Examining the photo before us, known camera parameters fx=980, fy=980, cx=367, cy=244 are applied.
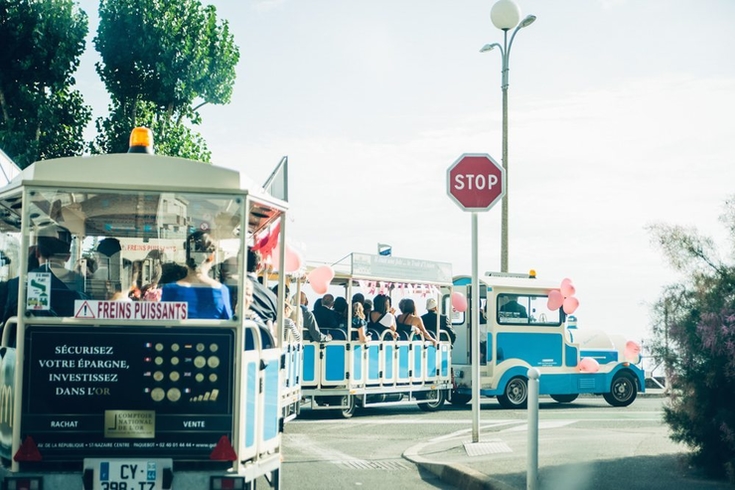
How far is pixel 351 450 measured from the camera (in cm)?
1194

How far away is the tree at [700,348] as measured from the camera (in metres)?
8.13

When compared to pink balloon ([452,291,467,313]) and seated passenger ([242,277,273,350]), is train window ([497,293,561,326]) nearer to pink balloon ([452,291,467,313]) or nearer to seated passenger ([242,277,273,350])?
pink balloon ([452,291,467,313])

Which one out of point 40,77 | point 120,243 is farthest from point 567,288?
point 40,77

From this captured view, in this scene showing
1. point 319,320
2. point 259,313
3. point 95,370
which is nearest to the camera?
point 95,370

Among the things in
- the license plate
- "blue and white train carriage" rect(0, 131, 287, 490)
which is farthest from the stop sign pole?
the license plate

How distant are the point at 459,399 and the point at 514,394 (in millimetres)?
2283

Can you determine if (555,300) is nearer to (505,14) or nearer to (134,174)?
(505,14)

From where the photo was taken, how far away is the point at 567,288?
19.1m

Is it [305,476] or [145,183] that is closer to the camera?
[145,183]

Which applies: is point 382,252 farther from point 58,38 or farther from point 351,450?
point 58,38

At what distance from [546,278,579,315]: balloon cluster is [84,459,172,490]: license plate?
535 inches

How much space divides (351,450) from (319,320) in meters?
4.44

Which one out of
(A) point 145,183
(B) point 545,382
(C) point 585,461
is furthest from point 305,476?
(B) point 545,382

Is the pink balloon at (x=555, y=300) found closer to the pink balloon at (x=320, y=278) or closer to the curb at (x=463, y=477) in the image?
the pink balloon at (x=320, y=278)
